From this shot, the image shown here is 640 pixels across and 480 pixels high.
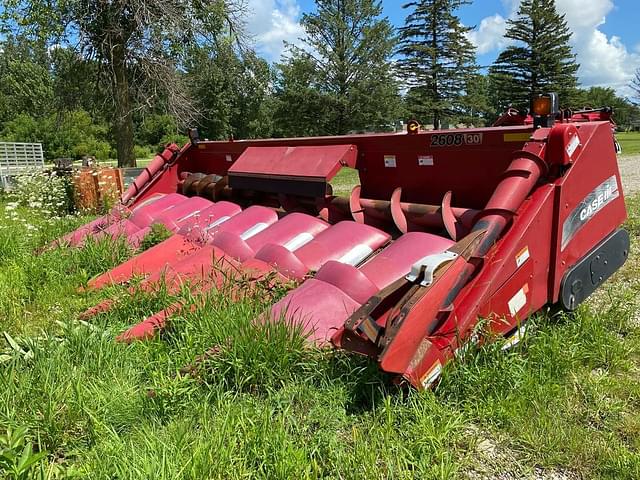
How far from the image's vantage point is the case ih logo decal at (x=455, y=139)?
3439mm

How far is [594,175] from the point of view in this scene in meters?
3.05

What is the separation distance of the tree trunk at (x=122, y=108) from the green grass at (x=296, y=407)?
10.5m

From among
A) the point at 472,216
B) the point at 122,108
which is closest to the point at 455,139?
the point at 472,216

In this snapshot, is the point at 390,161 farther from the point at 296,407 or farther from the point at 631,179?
the point at 631,179

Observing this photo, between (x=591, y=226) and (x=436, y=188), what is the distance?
41.7 inches

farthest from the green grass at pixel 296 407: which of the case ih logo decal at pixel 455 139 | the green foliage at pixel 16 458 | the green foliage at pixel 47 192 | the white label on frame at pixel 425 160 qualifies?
the green foliage at pixel 47 192

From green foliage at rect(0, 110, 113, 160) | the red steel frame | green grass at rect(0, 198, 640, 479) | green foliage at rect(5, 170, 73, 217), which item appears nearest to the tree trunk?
green foliage at rect(5, 170, 73, 217)

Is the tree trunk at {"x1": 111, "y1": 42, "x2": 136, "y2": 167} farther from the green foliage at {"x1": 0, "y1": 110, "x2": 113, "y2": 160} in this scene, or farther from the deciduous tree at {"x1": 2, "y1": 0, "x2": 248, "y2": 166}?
the green foliage at {"x1": 0, "y1": 110, "x2": 113, "y2": 160}

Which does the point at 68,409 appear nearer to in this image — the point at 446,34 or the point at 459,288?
the point at 459,288

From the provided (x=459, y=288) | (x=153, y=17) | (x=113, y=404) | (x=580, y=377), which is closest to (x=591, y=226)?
(x=580, y=377)

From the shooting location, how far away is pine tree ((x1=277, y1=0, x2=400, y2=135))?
105ft

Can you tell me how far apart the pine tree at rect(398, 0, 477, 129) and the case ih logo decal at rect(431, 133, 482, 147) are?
37.3 metres

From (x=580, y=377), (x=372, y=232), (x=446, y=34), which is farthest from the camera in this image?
(x=446, y=34)

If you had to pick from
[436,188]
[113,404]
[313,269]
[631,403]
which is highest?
[436,188]
